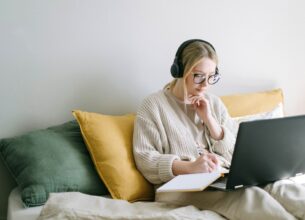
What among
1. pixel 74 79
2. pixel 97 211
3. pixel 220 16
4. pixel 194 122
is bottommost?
pixel 97 211

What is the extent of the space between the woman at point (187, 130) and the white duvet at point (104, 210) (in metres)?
0.09

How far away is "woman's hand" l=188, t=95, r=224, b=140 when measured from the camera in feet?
5.32

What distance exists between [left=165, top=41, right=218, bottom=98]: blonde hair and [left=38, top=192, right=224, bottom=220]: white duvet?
0.52m

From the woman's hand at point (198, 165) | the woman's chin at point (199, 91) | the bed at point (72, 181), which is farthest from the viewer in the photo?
the woman's chin at point (199, 91)

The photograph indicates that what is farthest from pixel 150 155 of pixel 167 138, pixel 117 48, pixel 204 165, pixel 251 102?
pixel 251 102

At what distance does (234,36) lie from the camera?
2.19 m

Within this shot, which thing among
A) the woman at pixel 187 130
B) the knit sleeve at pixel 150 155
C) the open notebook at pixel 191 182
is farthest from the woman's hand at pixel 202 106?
the open notebook at pixel 191 182

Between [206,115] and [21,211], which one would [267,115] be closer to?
[206,115]

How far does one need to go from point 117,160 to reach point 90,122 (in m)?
0.19

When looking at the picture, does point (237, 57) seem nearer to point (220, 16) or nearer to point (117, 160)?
point (220, 16)

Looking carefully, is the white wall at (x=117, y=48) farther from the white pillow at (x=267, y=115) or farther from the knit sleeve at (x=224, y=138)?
the knit sleeve at (x=224, y=138)

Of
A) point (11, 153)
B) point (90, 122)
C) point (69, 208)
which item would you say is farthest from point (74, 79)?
point (69, 208)

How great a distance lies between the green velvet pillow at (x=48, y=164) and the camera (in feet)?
4.70

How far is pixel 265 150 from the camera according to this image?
1.25 m
